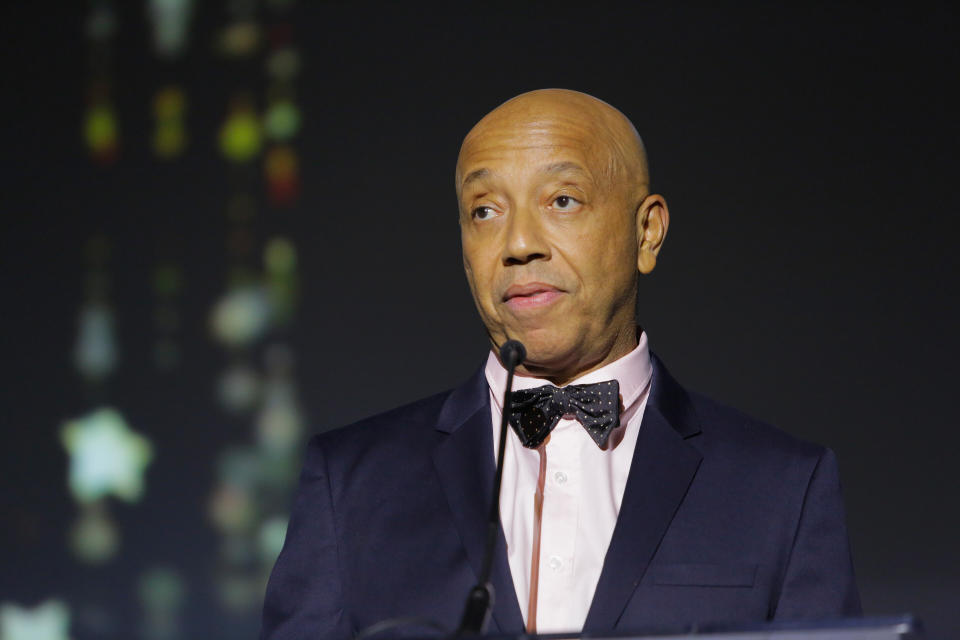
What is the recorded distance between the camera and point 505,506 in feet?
5.91

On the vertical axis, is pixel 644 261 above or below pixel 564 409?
above

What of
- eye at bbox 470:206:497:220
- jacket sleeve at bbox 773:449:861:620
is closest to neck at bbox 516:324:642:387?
eye at bbox 470:206:497:220

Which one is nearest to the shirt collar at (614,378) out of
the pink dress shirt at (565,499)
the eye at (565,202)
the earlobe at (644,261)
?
the pink dress shirt at (565,499)

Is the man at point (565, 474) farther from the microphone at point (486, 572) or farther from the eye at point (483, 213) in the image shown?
the microphone at point (486, 572)

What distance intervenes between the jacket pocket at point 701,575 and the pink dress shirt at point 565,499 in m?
0.09

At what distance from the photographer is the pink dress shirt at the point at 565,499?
1.72 metres

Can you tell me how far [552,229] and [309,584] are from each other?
562 mm

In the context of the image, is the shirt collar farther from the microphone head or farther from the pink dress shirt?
the microphone head

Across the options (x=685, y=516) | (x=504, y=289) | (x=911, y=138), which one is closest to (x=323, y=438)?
(x=504, y=289)

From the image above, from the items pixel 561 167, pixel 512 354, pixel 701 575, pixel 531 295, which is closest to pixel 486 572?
pixel 512 354

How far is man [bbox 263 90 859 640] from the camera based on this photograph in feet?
5.59

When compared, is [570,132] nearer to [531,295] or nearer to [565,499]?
[531,295]

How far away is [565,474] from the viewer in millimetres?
1822

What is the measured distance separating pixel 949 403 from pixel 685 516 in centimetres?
158
